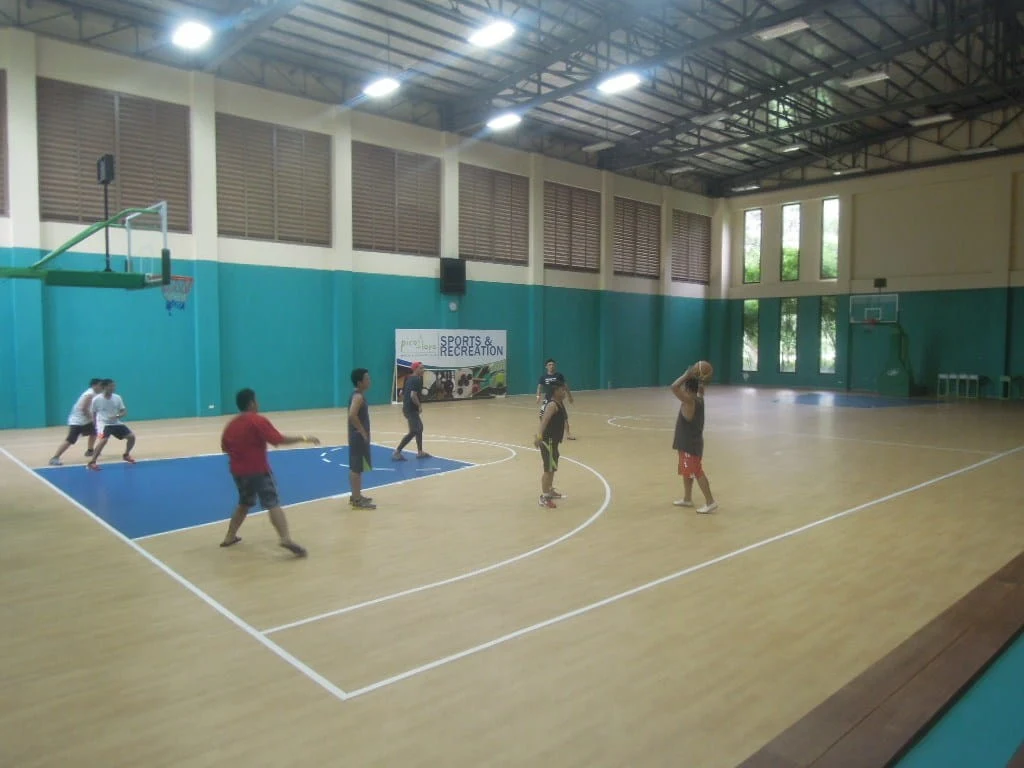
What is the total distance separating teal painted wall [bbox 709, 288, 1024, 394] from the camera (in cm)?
2523

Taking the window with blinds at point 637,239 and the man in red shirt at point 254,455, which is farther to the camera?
the window with blinds at point 637,239

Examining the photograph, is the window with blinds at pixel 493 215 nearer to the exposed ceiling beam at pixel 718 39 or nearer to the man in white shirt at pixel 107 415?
the exposed ceiling beam at pixel 718 39

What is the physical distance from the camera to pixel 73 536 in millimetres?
7328

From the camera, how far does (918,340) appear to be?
2731 cm

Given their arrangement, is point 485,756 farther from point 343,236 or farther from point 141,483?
point 343,236

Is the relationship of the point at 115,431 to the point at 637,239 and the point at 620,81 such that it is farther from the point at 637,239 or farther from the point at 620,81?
the point at 637,239

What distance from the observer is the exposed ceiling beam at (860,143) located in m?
24.4

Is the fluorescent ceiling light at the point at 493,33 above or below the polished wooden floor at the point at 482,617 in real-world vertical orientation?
above

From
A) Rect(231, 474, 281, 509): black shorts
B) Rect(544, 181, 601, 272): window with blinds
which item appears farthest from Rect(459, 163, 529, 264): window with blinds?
Rect(231, 474, 281, 509): black shorts

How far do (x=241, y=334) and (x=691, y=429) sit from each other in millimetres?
14116

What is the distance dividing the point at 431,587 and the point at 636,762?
9.01ft

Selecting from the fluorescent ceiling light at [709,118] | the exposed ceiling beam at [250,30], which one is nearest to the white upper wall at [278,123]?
the exposed ceiling beam at [250,30]

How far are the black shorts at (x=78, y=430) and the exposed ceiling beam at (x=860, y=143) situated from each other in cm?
2506

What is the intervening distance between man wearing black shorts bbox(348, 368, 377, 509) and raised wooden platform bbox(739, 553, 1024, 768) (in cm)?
558
